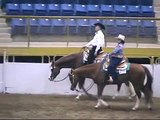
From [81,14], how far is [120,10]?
165cm

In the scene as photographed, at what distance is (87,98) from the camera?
526 inches

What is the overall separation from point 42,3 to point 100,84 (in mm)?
8358

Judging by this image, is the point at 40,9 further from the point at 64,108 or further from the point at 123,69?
the point at 64,108

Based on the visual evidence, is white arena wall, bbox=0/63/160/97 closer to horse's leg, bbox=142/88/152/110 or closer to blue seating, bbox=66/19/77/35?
blue seating, bbox=66/19/77/35

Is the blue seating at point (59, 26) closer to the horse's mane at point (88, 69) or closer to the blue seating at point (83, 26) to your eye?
the blue seating at point (83, 26)

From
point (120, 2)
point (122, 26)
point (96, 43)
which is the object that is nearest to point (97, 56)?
point (96, 43)

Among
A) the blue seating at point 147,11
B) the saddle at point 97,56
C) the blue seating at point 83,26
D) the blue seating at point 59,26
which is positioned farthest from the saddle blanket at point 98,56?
the blue seating at point 147,11

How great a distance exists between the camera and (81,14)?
716 inches

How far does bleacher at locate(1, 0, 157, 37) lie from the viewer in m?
15.5

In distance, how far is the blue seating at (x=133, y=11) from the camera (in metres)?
18.4

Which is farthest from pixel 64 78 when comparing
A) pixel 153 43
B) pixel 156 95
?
pixel 153 43

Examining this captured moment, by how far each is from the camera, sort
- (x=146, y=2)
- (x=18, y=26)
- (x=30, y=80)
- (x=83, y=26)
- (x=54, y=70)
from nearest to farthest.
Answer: (x=54, y=70) < (x=30, y=80) < (x=18, y=26) < (x=83, y=26) < (x=146, y=2)

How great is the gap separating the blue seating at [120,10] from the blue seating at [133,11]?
0.21 metres

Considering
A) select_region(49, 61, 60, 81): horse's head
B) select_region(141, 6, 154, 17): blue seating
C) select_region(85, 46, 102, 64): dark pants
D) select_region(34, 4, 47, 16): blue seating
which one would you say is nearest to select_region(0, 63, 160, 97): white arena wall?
select_region(49, 61, 60, 81): horse's head
